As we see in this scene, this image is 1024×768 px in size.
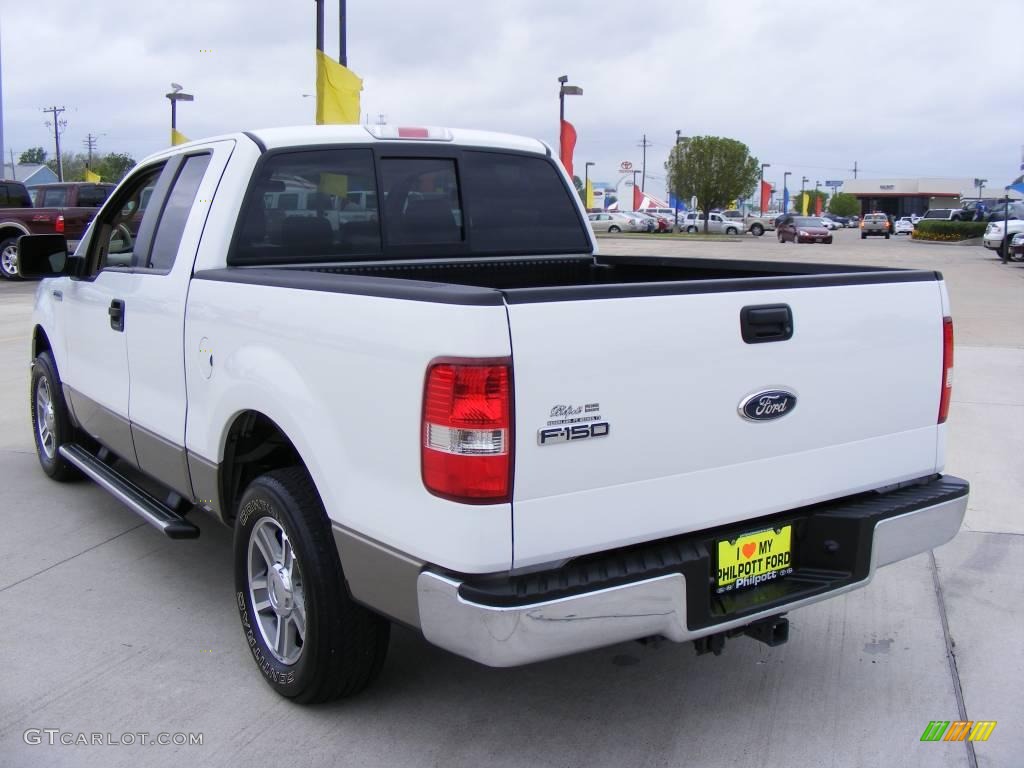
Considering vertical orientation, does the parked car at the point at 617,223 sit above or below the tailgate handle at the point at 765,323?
above

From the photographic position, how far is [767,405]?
296 cm

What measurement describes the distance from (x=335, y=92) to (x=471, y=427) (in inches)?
486

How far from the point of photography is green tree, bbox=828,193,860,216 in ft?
380

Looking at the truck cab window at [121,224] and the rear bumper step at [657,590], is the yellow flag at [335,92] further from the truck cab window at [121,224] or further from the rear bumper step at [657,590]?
the rear bumper step at [657,590]

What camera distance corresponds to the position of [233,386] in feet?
11.3

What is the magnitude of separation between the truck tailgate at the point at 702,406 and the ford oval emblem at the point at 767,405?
18 mm

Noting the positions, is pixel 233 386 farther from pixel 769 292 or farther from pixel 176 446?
pixel 769 292

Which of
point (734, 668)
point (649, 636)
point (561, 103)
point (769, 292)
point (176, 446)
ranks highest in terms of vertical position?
point (561, 103)

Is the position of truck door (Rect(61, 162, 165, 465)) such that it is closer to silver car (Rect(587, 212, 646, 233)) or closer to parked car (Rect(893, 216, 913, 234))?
silver car (Rect(587, 212, 646, 233))

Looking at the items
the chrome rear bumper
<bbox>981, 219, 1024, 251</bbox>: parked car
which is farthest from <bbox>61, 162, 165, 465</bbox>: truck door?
<bbox>981, 219, 1024, 251</bbox>: parked car

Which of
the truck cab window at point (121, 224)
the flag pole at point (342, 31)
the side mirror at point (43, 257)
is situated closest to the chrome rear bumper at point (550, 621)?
the truck cab window at point (121, 224)

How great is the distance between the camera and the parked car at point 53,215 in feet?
65.6

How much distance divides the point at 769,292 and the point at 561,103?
3108cm

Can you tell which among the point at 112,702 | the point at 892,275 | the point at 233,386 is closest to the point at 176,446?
the point at 233,386
